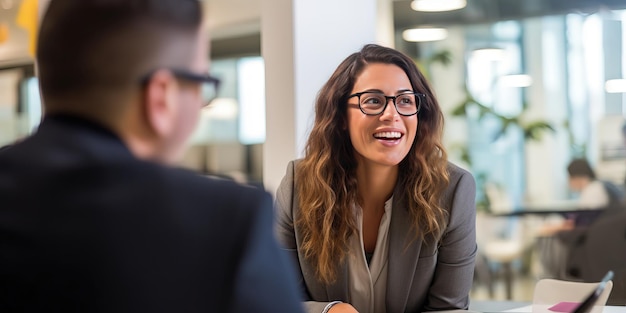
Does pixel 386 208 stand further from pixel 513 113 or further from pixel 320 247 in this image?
pixel 513 113

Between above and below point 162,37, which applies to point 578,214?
below

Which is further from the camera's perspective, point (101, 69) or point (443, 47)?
point (443, 47)

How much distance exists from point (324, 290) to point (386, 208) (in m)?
0.28

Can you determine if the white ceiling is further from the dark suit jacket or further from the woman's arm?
the dark suit jacket

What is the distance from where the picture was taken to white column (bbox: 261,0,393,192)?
3.47m

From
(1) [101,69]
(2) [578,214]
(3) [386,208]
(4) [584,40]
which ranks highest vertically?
(4) [584,40]

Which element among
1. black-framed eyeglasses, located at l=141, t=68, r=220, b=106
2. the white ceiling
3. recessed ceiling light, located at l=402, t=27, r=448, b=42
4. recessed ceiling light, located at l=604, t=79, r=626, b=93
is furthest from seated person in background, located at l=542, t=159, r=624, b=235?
black-framed eyeglasses, located at l=141, t=68, r=220, b=106

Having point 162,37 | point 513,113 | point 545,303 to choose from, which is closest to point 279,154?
point 545,303

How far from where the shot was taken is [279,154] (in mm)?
3543

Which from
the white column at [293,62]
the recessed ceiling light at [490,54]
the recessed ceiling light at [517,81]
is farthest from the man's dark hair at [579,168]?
the white column at [293,62]

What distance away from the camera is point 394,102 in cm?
247

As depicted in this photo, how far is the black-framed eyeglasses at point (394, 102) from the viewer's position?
2.48 m

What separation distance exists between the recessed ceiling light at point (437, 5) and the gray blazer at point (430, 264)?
4.27 m

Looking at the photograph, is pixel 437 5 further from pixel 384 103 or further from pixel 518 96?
pixel 384 103
